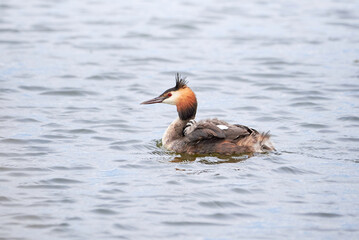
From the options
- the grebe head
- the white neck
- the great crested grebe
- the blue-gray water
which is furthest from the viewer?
the grebe head

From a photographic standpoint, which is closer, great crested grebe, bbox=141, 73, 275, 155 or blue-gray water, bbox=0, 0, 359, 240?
blue-gray water, bbox=0, 0, 359, 240

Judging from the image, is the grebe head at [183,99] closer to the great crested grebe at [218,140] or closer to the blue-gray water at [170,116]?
the great crested grebe at [218,140]

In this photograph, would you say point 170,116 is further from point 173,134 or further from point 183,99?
point 173,134

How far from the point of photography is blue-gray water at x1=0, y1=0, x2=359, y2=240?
7.32 m

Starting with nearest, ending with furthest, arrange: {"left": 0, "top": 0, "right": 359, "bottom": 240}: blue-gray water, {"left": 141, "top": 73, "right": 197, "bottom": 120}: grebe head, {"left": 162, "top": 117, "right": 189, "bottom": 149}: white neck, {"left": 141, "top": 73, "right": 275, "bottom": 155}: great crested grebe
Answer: {"left": 0, "top": 0, "right": 359, "bottom": 240}: blue-gray water < {"left": 141, "top": 73, "right": 275, "bottom": 155}: great crested grebe < {"left": 162, "top": 117, "right": 189, "bottom": 149}: white neck < {"left": 141, "top": 73, "right": 197, "bottom": 120}: grebe head

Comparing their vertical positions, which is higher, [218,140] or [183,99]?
[183,99]

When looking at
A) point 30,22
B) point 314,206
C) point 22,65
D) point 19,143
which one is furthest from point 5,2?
point 314,206

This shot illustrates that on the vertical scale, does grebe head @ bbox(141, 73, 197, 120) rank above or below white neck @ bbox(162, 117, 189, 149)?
above

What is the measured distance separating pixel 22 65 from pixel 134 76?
97.6 inches

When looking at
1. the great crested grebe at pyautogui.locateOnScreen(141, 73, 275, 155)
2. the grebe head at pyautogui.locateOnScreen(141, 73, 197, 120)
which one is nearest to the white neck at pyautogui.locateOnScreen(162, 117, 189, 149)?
the great crested grebe at pyautogui.locateOnScreen(141, 73, 275, 155)

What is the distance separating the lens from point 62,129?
10781 mm

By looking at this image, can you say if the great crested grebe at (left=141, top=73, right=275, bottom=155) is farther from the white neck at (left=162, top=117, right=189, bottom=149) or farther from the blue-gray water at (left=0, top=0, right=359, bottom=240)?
the blue-gray water at (left=0, top=0, right=359, bottom=240)

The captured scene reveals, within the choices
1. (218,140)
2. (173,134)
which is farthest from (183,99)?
(218,140)

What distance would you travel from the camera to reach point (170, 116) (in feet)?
39.1
